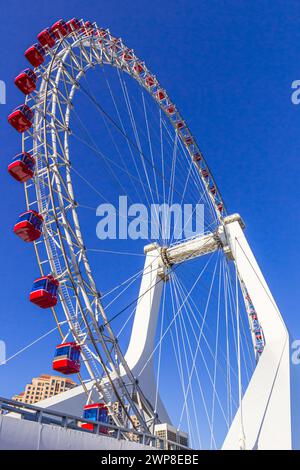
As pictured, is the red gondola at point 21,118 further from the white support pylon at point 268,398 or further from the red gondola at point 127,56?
the white support pylon at point 268,398

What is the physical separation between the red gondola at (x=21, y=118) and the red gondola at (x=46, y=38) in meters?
4.31

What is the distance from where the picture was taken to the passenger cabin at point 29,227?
16.8 m

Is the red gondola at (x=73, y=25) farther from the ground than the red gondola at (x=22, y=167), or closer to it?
farther from the ground

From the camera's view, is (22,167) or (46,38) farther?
(46,38)

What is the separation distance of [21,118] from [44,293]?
8228 mm

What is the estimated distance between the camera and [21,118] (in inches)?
740

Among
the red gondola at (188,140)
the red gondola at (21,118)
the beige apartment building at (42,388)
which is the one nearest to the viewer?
the red gondola at (21,118)

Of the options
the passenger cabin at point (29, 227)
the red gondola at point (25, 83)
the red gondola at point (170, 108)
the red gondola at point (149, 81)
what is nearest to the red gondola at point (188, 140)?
the red gondola at point (170, 108)

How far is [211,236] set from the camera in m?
24.4

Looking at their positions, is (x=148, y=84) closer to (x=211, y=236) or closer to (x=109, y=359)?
(x=211, y=236)

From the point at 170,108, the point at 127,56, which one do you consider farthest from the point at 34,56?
the point at 170,108

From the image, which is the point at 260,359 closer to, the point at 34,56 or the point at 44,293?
the point at 44,293
